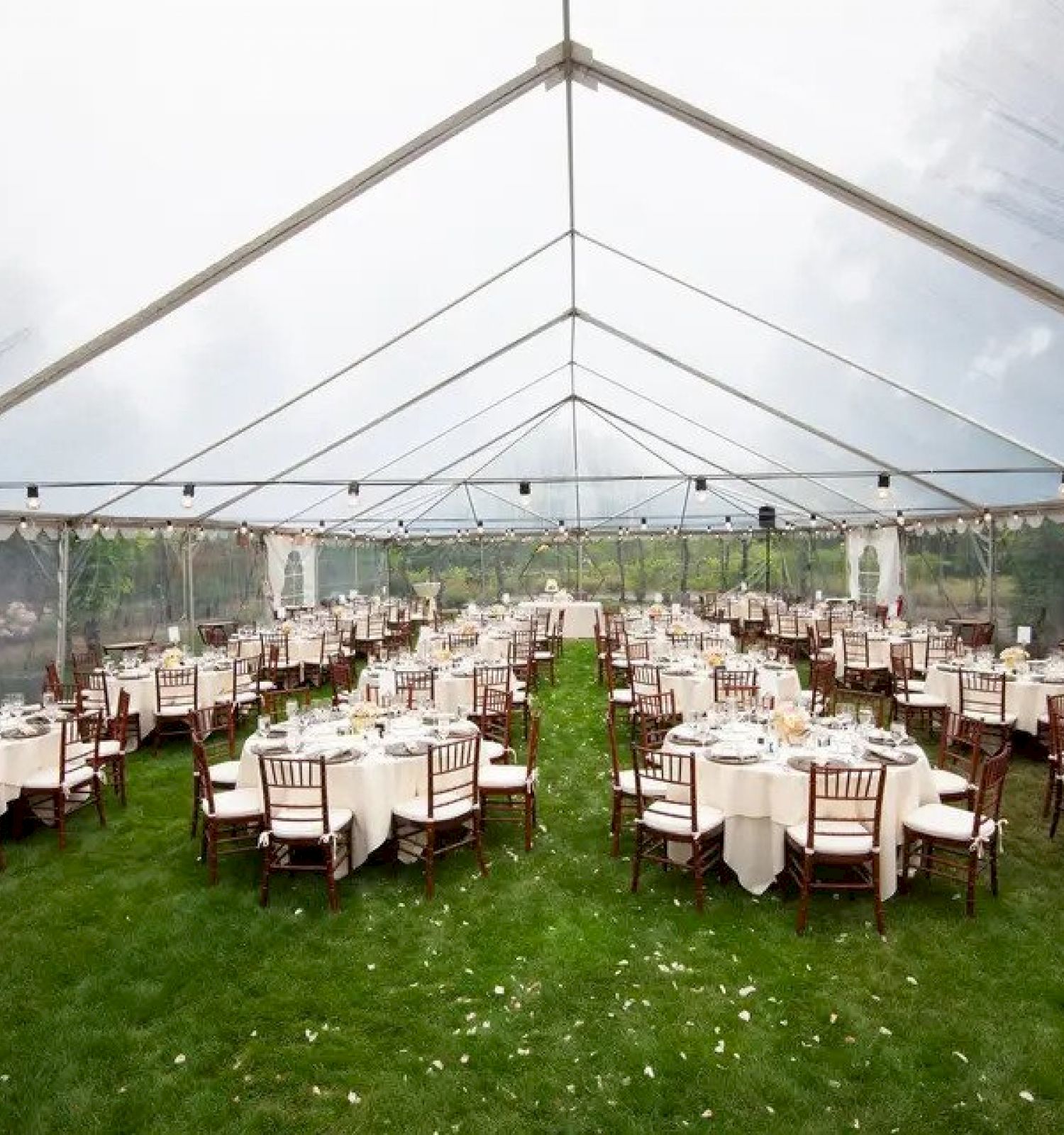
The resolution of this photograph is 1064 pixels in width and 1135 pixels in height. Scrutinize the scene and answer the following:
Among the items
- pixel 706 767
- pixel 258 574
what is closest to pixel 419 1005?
pixel 706 767

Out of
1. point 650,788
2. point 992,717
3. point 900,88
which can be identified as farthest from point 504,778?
point 992,717

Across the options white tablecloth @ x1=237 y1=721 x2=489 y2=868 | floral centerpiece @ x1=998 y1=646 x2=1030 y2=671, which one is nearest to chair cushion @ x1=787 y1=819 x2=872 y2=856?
white tablecloth @ x1=237 y1=721 x2=489 y2=868

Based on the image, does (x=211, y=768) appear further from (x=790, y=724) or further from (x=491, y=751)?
(x=790, y=724)

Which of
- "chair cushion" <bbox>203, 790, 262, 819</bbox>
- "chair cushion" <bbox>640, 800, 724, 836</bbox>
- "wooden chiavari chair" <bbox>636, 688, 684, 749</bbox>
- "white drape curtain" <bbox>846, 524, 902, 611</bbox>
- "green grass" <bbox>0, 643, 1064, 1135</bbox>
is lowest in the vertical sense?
"green grass" <bbox>0, 643, 1064, 1135</bbox>

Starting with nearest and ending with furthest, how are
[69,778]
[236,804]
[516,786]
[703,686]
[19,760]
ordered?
1. [236,804]
2. [516,786]
3. [19,760]
4. [69,778]
5. [703,686]

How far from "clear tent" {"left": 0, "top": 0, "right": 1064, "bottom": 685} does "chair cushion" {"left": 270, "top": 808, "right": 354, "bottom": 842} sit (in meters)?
3.82

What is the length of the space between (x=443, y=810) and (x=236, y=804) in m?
1.58

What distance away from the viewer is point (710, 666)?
10719mm

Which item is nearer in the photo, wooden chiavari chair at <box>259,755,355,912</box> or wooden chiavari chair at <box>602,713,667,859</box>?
wooden chiavari chair at <box>259,755,355,912</box>

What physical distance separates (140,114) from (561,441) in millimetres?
12902

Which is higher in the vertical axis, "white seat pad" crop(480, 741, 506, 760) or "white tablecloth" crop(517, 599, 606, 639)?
"white tablecloth" crop(517, 599, 606, 639)

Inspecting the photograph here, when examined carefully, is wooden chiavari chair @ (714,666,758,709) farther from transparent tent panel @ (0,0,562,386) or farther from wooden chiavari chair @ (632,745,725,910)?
transparent tent panel @ (0,0,562,386)

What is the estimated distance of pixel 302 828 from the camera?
561cm

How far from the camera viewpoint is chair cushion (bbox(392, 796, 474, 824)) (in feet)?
19.3
